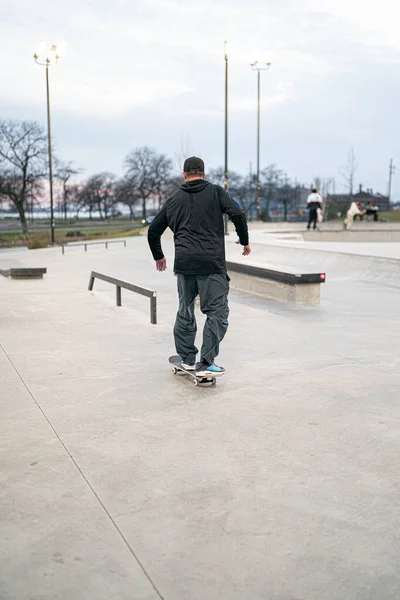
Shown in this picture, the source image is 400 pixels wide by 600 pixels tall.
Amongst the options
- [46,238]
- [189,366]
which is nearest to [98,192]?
[46,238]

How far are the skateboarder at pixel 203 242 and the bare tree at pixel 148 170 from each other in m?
82.3

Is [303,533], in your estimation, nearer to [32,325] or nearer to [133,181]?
[32,325]

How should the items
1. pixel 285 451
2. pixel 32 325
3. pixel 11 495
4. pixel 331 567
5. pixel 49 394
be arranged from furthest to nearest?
1. pixel 32 325
2. pixel 49 394
3. pixel 285 451
4. pixel 11 495
5. pixel 331 567

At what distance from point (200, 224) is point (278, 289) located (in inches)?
230

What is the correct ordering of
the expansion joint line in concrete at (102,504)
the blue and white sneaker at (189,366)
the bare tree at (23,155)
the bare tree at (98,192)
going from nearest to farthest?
the expansion joint line in concrete at (102,504) → the blue and white sneaker at (189,366) → the bare tree at (23,155) → the bare tree at (98,192)

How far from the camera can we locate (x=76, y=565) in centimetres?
261

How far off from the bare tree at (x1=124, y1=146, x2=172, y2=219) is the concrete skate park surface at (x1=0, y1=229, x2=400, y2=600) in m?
81.7

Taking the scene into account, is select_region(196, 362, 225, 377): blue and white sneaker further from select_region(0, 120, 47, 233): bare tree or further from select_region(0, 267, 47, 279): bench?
select_region(0, 120, 47, 233): bare tree

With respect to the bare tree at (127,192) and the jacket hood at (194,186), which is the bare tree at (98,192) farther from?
the jacket hood at (194,186)

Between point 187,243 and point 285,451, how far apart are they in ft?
6.67

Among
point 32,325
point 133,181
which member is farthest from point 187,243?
point 133,181


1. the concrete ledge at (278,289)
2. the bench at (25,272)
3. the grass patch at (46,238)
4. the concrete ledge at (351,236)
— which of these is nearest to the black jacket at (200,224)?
the concrete ledge at (278,289)

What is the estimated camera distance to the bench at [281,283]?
10172 millimetres

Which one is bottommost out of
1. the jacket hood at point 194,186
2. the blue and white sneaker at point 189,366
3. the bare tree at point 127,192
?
the blue and white sneaker at point 189,366
